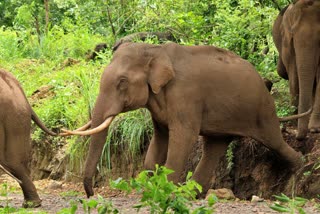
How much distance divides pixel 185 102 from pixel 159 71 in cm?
42

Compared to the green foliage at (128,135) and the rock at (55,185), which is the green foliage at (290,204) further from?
the rock at (55,185)

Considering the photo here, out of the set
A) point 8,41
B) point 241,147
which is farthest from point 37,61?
point 241,147

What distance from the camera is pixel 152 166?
10867 mm

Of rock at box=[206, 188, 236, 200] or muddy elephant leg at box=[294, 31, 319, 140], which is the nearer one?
rock at box=[206, 188, 236, 200]

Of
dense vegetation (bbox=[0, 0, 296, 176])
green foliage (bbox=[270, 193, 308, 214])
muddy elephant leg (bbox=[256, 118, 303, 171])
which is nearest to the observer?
green foliage (bbox=[270, 193, 308, 214])

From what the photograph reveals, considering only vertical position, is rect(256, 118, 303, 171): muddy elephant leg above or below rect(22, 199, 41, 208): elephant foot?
above

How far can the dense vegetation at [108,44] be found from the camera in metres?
13.1

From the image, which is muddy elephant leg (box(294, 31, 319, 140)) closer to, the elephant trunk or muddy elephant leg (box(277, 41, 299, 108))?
muddy elephant leg (box(277, 41, 299, 108))

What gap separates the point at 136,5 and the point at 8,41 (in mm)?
3912

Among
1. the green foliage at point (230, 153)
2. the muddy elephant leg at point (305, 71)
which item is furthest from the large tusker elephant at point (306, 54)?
the green foliage at point (230, 153)

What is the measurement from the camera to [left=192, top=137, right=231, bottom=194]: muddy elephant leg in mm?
11023

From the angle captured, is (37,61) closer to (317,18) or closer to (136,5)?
(136,5)

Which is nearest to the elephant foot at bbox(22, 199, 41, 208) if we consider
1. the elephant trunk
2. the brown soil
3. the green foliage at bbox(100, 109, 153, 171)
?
the brown soil

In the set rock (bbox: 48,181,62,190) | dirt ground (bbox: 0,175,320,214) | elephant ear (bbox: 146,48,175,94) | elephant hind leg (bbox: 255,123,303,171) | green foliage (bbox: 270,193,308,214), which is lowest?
rock (bbox: 48,181,62,190)
